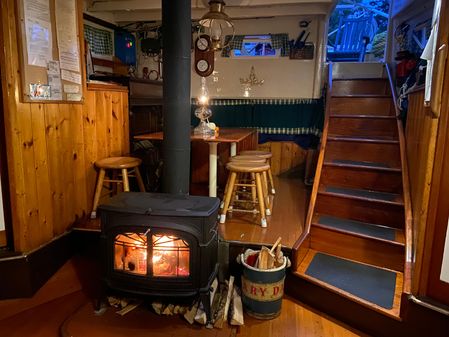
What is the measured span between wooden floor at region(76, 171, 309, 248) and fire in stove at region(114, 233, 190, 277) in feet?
1.87

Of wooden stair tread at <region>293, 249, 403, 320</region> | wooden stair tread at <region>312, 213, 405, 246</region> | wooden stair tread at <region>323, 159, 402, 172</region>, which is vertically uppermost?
wooden stair tread at <region>323, 159, 402, 172</region>

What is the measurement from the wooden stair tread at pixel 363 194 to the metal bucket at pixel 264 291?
0.99 meters

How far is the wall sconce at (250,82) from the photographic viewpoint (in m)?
4.59

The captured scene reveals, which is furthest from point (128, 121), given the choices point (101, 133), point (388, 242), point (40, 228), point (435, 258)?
point (435, 258)

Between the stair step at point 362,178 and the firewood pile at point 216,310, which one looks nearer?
the firewood pile at point 216,310

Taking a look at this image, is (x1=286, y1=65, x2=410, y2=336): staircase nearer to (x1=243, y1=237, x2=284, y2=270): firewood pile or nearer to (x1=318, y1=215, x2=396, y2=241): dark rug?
(x1=318, y1=215, x2=396, y2=241): dark rug

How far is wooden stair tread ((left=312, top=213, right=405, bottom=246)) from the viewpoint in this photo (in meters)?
2.41

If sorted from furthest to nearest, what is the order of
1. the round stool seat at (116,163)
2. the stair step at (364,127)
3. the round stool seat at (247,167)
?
the stair step at (364,127), the round stool seat at (116,163), the round stool seat at (247,167)

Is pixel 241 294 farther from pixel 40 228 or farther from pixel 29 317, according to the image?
pixel 40 228

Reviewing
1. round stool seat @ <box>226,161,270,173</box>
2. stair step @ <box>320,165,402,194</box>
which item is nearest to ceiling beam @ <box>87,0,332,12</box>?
stair step @ <box>320,165,402,194</box>

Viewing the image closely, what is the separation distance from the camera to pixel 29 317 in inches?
78.7

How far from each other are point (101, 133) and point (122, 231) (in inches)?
52.1

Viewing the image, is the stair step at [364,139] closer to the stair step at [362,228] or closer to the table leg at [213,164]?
the stair step at [362,228]

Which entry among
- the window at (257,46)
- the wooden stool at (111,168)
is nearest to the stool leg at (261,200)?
the wooden stool at (111,168)
